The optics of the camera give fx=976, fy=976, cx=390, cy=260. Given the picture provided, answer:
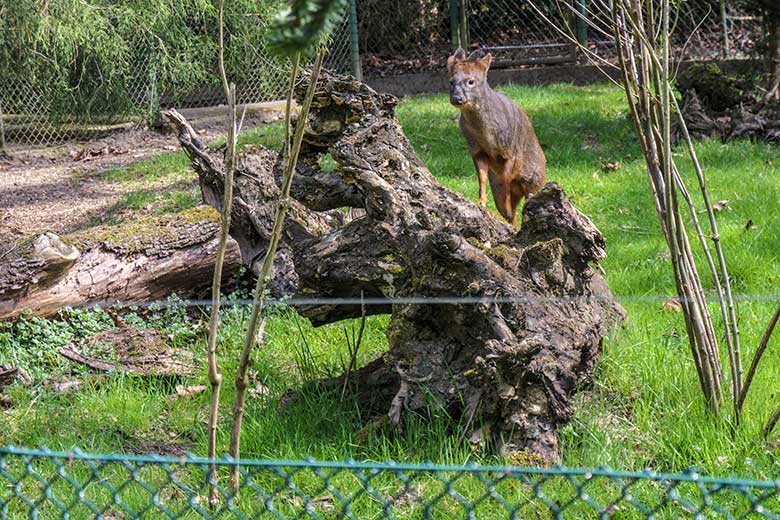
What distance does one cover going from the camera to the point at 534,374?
3756mm

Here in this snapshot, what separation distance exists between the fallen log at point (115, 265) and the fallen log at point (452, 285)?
39.7 inches

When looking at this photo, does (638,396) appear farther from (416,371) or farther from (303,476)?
(303,476)

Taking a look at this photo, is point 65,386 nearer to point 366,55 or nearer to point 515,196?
point 515,196

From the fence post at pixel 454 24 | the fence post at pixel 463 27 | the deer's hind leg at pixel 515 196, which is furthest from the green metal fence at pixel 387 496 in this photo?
the fence post at pixel 454 24

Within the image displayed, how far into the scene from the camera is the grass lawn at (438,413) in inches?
149

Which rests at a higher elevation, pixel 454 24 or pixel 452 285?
pixel 454 24

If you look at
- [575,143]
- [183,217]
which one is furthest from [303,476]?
[575,143]

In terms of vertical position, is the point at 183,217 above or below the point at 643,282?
above

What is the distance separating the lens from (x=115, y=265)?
6.00 meters

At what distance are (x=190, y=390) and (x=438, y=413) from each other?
148cm

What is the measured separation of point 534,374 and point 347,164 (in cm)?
147

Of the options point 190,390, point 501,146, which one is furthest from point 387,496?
point 501,146

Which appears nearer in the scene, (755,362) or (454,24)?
(755,362)

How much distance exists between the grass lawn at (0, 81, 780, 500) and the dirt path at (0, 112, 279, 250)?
264cm
